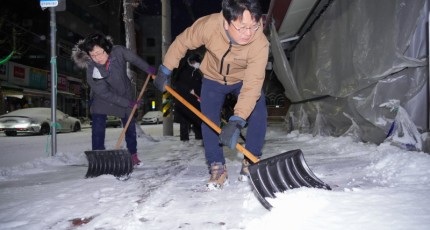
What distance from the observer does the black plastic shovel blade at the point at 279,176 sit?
85.2 inches

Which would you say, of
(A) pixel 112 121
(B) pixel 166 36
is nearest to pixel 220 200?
(B) pixel 166 36

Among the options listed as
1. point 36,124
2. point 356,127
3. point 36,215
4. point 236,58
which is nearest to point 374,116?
point 356,127

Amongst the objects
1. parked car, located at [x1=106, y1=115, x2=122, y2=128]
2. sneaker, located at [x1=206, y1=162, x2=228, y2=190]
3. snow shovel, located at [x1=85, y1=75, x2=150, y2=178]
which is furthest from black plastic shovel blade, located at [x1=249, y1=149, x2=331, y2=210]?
parked car, located at [x1=106, y1=115, x2=122, y2=128]

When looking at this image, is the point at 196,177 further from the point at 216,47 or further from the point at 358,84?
the point at 358,84

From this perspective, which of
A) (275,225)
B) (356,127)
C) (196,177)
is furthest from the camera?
(356,127)

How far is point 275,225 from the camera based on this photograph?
1763 mm

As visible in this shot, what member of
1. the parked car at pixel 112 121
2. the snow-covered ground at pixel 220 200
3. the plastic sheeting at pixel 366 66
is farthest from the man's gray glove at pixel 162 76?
the parked car at pixel 112 121

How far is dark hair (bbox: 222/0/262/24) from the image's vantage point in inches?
92.7

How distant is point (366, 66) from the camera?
3951 millimetres

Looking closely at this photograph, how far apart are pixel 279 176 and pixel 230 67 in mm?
912

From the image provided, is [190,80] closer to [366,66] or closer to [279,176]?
[366,66]

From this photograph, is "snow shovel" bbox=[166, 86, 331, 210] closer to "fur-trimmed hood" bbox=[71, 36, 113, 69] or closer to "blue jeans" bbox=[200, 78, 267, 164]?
"blue jeans" bbox=[200, 78, 267, 164]

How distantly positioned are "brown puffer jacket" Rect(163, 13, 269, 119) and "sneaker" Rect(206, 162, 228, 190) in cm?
52

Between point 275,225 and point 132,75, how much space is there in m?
8.47
